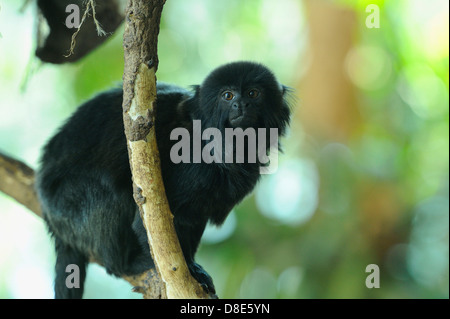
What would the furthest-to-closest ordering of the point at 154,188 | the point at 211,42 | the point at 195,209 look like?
the point at 211,42 → the point at 195,209 → the point at 154,188

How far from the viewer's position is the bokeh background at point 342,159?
7.72 m

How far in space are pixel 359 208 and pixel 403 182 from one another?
2.98ft

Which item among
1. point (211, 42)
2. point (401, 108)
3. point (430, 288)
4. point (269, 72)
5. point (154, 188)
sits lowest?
point (154, 188)

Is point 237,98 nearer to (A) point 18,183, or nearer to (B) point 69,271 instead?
(B) point 69,271

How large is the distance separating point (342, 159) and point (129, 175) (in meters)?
4.91

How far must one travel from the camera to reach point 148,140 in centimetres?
283

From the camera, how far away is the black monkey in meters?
3.55

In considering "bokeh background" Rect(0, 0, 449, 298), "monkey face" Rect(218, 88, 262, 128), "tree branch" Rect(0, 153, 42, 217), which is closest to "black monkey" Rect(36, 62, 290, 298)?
"monkey face" Rect(218, 88, 262, 128)

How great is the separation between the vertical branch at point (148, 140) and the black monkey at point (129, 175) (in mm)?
503

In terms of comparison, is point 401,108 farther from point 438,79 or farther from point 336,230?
point 336,230

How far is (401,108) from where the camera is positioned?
343 inches

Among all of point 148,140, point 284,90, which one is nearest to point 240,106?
point 284,90

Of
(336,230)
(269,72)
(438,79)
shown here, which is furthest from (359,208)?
(269,72)

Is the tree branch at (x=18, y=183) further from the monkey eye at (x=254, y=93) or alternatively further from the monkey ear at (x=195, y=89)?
the monkey eye at (x=254, y=93)
